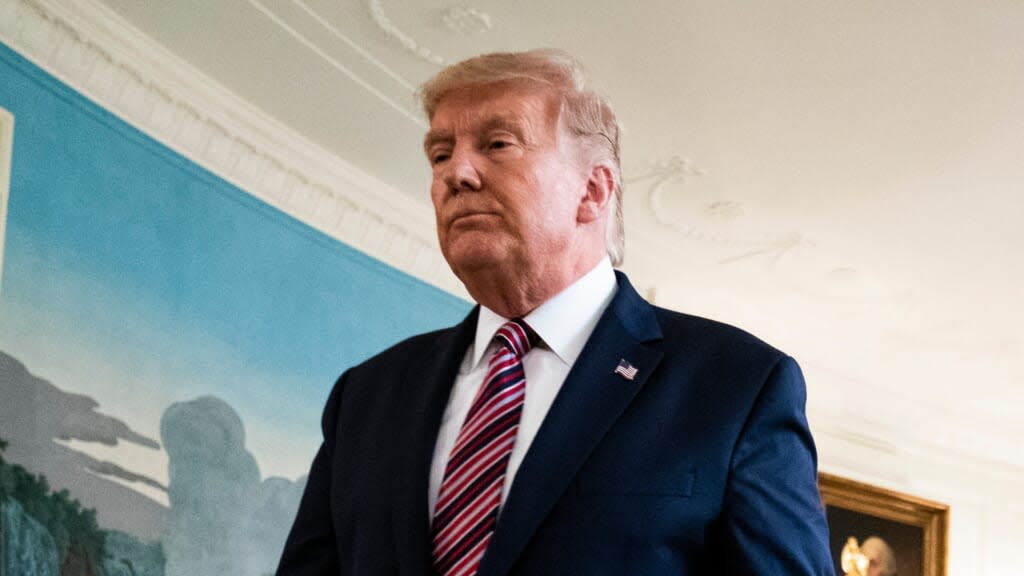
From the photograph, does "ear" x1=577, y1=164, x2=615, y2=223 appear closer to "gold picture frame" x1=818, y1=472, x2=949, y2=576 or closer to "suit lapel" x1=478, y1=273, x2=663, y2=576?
"suit lapel" x1=478, y1=273, x2=663, y2=576

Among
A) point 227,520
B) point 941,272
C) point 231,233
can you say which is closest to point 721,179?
point 941,272

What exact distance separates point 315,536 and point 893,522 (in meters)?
11.2

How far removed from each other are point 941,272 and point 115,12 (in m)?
6.22

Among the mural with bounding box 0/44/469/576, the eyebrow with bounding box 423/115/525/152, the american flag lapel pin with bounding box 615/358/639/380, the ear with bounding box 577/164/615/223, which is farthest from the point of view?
the mural with bounding box 0/44/469/576

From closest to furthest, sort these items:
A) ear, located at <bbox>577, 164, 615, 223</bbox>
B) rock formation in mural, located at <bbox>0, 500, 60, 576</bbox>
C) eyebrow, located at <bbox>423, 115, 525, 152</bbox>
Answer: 1. eyebrow, located at <bbox>423, 115, 525, 152</bbox>
2. ear, located at <bbox>577, 164, 615, 223</bbox>
3. rock formation in mural, located at <bbox>0, 500, 60, 576</bbox>

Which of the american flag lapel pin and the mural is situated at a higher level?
the mural

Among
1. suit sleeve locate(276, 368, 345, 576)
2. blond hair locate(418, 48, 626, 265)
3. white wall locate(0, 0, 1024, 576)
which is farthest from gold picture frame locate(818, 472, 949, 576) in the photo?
suit sleeve locate(276, 368, 345, 576)

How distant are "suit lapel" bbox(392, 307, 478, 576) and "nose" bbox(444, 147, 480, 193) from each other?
0.25 metres

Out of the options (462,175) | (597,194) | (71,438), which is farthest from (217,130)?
(462,175)

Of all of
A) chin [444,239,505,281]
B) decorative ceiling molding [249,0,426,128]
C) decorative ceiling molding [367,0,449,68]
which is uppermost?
decorative ceiling molding [367,0,449,68]

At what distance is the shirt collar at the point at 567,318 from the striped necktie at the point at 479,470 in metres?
0.06

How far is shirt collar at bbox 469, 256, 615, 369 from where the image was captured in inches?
78.1

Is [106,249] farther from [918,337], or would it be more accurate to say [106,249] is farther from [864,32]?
[918,337]

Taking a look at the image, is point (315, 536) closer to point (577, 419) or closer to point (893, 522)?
point (577, 419)
